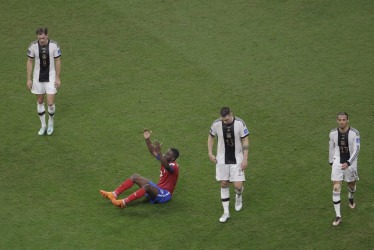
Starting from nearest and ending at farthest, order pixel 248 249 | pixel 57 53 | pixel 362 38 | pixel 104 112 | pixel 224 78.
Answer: pixel 248 249, pixel 57 53, pixel 104 112, pixel 224 78, pixel 362 38

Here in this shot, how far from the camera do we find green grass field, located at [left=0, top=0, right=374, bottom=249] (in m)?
13.3

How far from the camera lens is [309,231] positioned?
13070 mm

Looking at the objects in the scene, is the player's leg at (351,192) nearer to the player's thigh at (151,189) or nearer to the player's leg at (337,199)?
the player's leg at (337,199)

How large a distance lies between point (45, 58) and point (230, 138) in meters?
5.33

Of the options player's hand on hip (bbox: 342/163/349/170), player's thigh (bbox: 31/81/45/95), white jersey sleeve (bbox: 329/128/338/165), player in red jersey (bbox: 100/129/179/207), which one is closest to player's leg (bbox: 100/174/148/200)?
player in red jersey (bbox: 100/129/179/207)

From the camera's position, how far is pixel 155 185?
14.0 meters

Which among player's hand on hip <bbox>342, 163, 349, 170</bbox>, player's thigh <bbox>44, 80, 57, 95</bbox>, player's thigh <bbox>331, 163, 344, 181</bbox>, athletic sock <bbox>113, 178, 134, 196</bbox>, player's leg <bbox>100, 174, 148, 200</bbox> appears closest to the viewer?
player's hand on hip <bbox>342, 163, 349, 170</bbox>

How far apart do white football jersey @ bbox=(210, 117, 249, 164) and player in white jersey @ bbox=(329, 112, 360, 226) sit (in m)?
1.74

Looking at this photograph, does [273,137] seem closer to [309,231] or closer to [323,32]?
[309,231]

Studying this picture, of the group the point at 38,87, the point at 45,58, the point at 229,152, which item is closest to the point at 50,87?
the point at 38,87

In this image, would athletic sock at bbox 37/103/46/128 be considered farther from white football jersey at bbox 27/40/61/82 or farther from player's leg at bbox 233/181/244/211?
player's leg at bbox 233/181/244/211

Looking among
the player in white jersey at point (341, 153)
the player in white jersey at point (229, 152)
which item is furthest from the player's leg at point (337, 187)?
the player in white jersey at point (229, 152)

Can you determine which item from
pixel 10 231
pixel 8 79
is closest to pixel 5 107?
pixel 8 79

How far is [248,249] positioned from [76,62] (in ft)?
31.9
